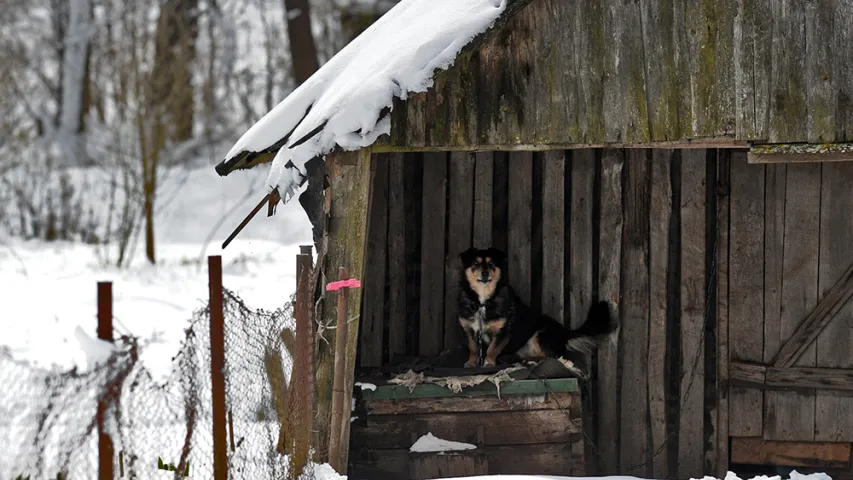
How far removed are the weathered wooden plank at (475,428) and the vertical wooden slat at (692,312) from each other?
3.73ft

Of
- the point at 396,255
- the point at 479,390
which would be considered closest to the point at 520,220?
the point at 396,255

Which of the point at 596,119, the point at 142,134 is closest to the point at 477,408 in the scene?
the point at 596,119

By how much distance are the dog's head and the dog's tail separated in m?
0.77

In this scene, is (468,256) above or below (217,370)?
above

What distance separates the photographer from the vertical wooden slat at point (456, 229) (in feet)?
27.7

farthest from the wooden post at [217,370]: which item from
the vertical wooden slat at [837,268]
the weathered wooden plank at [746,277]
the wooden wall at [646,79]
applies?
the vertical wooden slat at [837,268]

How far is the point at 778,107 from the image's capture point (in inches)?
243

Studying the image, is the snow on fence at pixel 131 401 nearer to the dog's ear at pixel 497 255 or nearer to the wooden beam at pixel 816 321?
the dog's ear at pixel 497 255

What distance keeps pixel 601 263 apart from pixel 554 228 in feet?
1.66

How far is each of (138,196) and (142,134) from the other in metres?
1.76

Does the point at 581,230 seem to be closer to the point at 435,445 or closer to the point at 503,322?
the point at 503,322

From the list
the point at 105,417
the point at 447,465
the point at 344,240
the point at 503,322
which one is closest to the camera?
the point at 105,417

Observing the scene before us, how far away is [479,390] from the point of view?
285 inches

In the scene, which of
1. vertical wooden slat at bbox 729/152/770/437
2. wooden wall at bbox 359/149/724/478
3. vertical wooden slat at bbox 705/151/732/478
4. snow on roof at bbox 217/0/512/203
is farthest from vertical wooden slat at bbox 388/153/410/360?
vertical wooden slat at bbox 729/152/770/437
